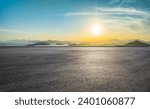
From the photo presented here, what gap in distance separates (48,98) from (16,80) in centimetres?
493

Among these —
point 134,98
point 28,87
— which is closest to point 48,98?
point 28,87

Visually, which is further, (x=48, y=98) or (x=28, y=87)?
(x=28, y=87)

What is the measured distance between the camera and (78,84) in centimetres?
1391

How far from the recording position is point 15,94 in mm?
11578

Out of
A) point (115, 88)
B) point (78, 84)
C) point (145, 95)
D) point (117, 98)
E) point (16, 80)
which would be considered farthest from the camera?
point (16, 80)

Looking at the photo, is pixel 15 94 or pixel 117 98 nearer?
pixel 117 98

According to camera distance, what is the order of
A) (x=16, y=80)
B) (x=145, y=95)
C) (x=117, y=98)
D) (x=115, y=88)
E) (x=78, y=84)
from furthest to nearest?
1. (x=16, y=80)
2. (x=78, y=84)
3. (x=115, y=88)
4. (x=145, y=95)
5. (x=117, y=98)

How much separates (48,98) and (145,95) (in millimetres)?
4239

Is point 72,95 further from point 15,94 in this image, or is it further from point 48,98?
point 15,94

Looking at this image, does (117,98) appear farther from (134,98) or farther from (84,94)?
(84,94)

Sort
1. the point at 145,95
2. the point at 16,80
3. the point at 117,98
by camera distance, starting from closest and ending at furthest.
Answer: the point at 117,98 → the point at 145,95 → the point at 16,80

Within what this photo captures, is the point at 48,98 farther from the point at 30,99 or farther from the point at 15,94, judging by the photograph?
the point at 15,94

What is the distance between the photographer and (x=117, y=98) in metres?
10.8

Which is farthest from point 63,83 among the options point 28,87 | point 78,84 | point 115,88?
point 115,88
